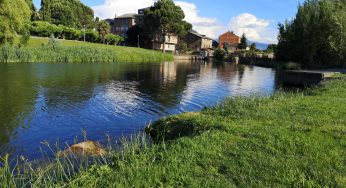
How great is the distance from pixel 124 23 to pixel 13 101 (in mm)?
122873

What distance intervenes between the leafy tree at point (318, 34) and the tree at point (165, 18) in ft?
125

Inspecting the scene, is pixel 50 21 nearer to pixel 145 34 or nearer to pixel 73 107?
pixel 145 34

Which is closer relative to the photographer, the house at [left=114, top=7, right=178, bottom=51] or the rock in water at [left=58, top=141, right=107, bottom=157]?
the rock in water at [left=58, top=141, right=107, bottom=157]

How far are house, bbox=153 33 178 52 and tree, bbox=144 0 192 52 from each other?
777cm

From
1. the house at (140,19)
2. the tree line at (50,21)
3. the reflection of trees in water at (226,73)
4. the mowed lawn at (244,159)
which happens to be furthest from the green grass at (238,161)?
the house at (140,19)

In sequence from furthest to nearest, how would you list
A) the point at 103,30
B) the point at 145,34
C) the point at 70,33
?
the point at 145,34
the point at 103,30
the point at 70,33

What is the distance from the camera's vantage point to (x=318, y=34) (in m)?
57.9

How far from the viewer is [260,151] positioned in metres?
7.89

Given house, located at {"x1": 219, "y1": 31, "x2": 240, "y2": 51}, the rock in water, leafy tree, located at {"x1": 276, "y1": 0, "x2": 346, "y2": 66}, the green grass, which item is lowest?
the rock in water

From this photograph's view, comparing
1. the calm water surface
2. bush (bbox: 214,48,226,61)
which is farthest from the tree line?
bush (bbox: 214,48,226,61)

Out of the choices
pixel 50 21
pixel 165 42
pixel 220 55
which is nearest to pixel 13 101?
pixel 220 55

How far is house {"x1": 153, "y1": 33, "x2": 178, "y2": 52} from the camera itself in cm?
11481

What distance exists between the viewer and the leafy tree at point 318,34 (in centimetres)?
5216

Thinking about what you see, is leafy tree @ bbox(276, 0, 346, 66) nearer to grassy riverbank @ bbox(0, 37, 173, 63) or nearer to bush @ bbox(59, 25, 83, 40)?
grassy riverbank @ bbox(0, 37, 173, 63)
